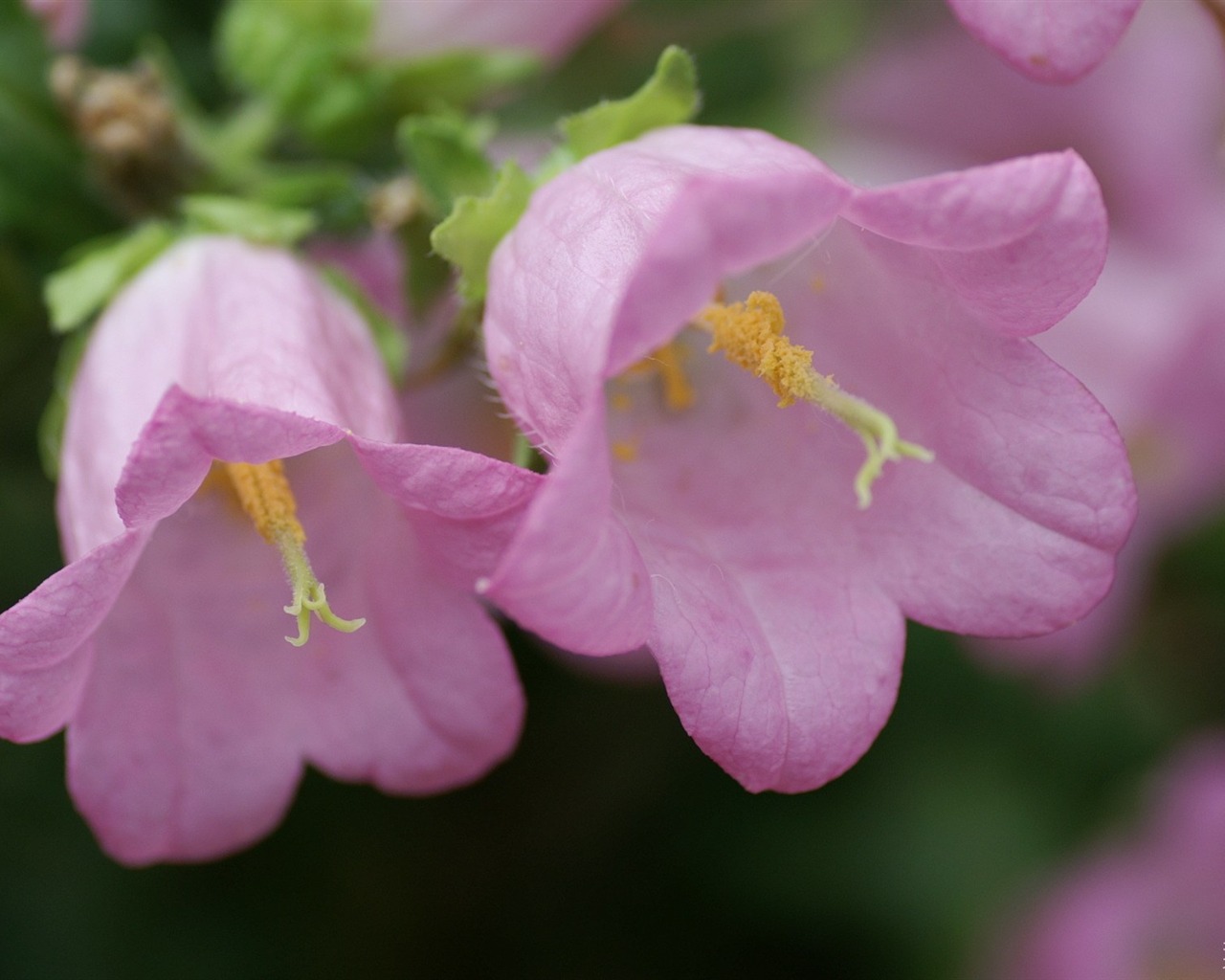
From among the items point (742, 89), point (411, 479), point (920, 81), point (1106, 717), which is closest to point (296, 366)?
point (411, 479)

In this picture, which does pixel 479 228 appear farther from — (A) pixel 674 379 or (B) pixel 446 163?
(A) pixel 674 379

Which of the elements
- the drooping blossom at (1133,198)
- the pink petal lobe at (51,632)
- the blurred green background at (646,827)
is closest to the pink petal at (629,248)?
the pink petal lobe at (51,632)

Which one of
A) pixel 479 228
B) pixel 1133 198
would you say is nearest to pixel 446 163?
pixel 479 228

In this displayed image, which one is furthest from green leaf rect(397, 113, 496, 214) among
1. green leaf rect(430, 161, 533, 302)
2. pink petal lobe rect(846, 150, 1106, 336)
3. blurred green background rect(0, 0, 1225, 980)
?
blurred green background rect(0, 0, 1225, 980)

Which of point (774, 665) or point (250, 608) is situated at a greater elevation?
point (774, 665)

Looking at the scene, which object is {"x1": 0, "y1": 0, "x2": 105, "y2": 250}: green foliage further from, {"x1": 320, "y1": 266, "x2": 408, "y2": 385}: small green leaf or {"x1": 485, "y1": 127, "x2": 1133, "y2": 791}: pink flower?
{"x1": 485, "y1": 127, "x2": 1133, "y2": 791}: pink flower

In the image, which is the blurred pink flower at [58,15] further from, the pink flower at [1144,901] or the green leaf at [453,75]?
the pink flower at [1144,901]

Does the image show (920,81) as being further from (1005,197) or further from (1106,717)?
(1005,197)
